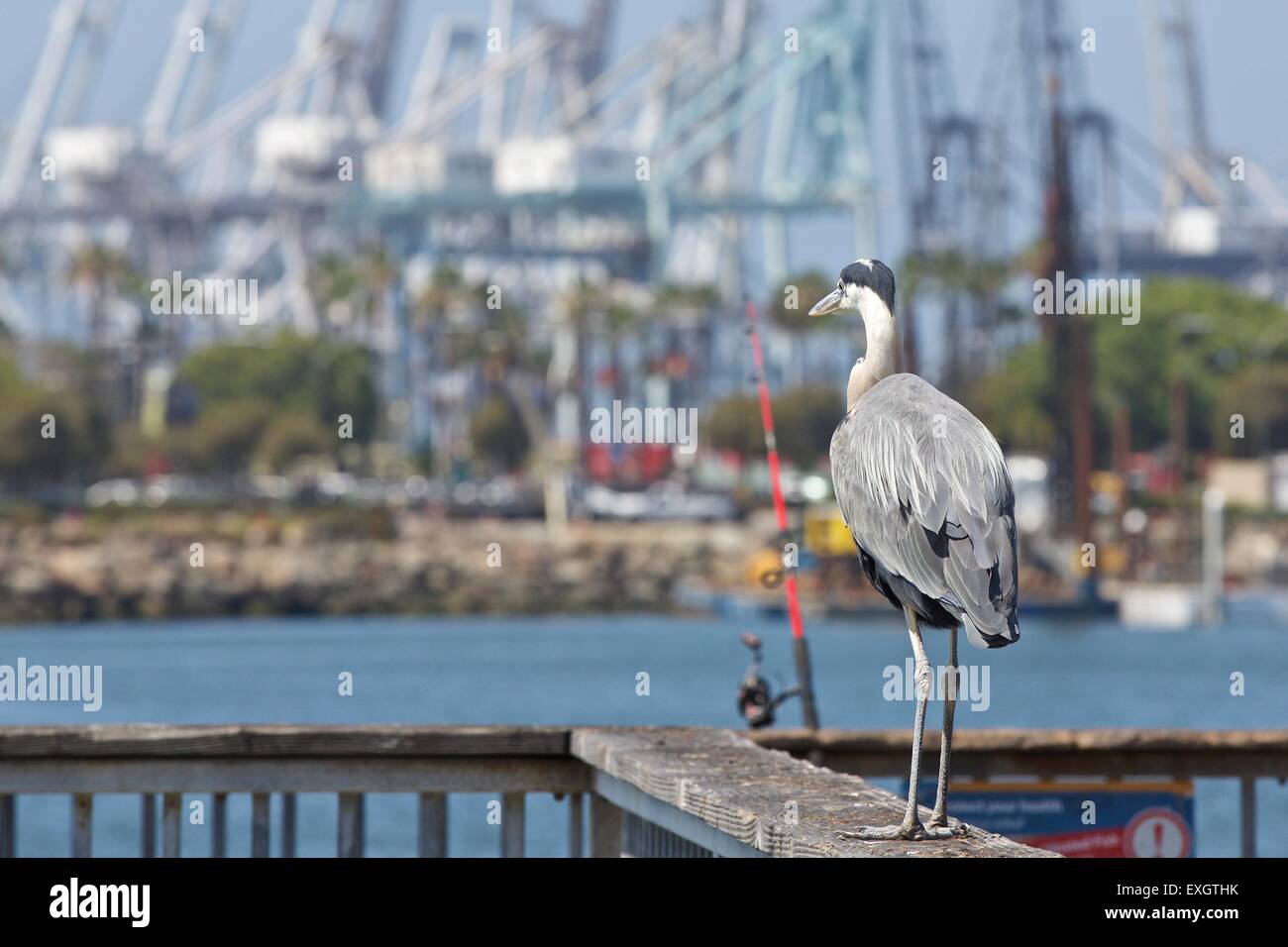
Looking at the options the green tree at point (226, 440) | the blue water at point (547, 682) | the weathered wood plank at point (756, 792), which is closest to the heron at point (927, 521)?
the weathered wood plank at point (756, 792)

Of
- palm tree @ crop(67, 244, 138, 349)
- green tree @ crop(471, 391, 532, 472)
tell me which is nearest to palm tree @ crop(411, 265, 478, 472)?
green tree @ crop(471, 391, 532, 472)

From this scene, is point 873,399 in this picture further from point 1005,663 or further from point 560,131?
point 560,131

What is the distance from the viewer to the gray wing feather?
6.26 meters

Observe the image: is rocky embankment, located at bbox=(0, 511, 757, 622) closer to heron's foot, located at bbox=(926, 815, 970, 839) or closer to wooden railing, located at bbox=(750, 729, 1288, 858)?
wooden railing, located at bbox=(750, 729, 1288, 858)

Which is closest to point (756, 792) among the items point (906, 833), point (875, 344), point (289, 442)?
point (906, 833)

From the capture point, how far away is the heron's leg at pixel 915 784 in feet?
20.7

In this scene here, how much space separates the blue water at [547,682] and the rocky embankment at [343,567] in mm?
2212

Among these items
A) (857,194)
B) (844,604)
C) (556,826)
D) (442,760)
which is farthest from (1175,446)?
(442,760)

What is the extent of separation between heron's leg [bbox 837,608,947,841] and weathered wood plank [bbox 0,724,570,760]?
2.36m

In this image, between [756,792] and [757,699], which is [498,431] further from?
[756,792]

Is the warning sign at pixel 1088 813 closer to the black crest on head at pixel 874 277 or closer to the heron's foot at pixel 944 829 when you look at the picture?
the heron's foot at pixel 944 829
